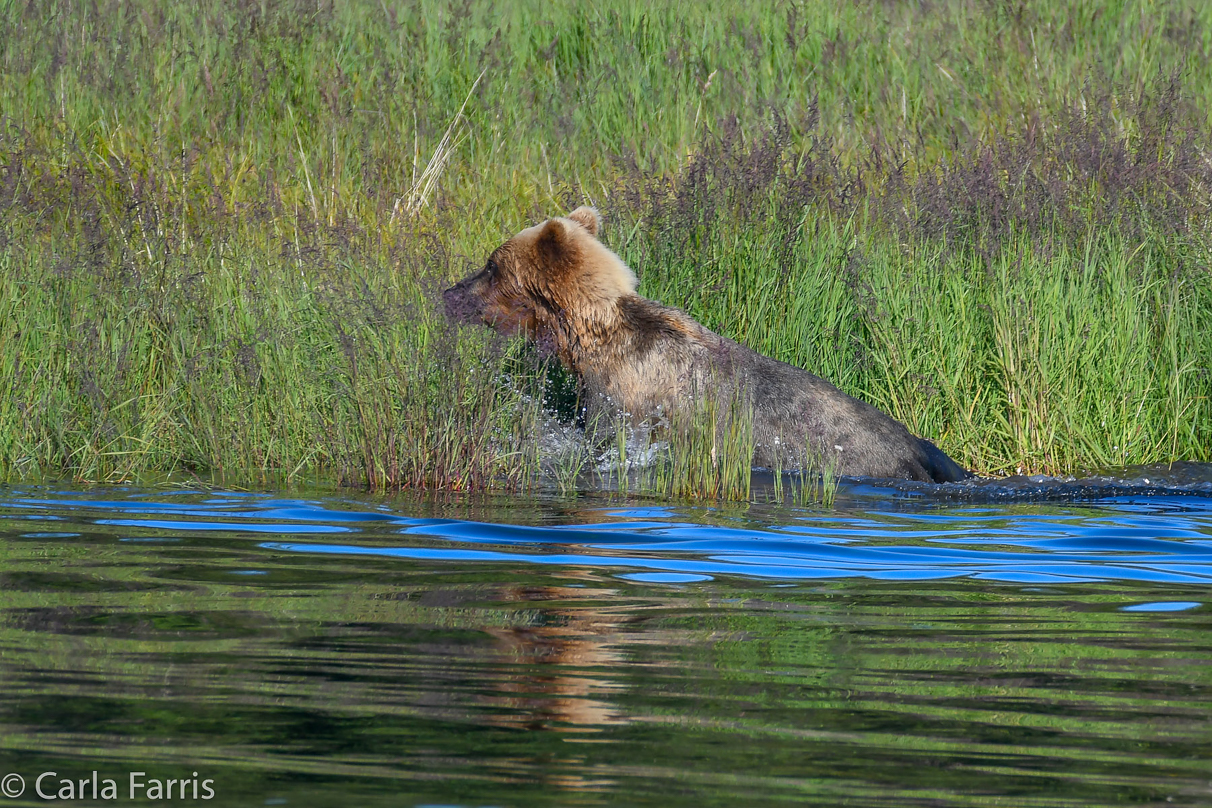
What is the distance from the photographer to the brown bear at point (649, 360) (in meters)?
8.48

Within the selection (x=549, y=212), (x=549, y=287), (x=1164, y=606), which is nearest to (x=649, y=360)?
(x=549, y=287)

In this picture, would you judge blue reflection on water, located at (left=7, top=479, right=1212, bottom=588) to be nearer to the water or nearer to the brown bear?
the water

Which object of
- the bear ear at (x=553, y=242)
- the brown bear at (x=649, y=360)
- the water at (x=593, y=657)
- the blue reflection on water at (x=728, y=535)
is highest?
the bear ear at (x=553, y=242)

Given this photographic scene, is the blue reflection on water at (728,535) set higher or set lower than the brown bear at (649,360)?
lower

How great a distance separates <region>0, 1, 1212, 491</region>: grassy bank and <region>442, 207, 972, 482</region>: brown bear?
0.33 m

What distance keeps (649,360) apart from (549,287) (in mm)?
772

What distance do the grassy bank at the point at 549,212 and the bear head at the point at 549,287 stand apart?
0.25m

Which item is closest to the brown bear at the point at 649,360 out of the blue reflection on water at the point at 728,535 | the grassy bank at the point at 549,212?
the grassy bank at the point at 549,212

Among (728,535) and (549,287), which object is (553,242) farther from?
(728,535)

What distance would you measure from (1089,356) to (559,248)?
131 inches

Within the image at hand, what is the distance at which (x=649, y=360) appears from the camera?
8.65 meters

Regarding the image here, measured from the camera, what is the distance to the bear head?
882cm

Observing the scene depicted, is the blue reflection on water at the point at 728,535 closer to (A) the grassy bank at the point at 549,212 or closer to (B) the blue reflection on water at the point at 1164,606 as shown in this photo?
(B) the blue reflection on water at the point at 1164,606

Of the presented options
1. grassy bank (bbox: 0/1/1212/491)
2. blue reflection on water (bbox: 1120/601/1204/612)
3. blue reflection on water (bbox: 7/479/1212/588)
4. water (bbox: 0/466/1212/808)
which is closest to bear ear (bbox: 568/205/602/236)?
grassy bank (bbox: 0/1/1212/491)
